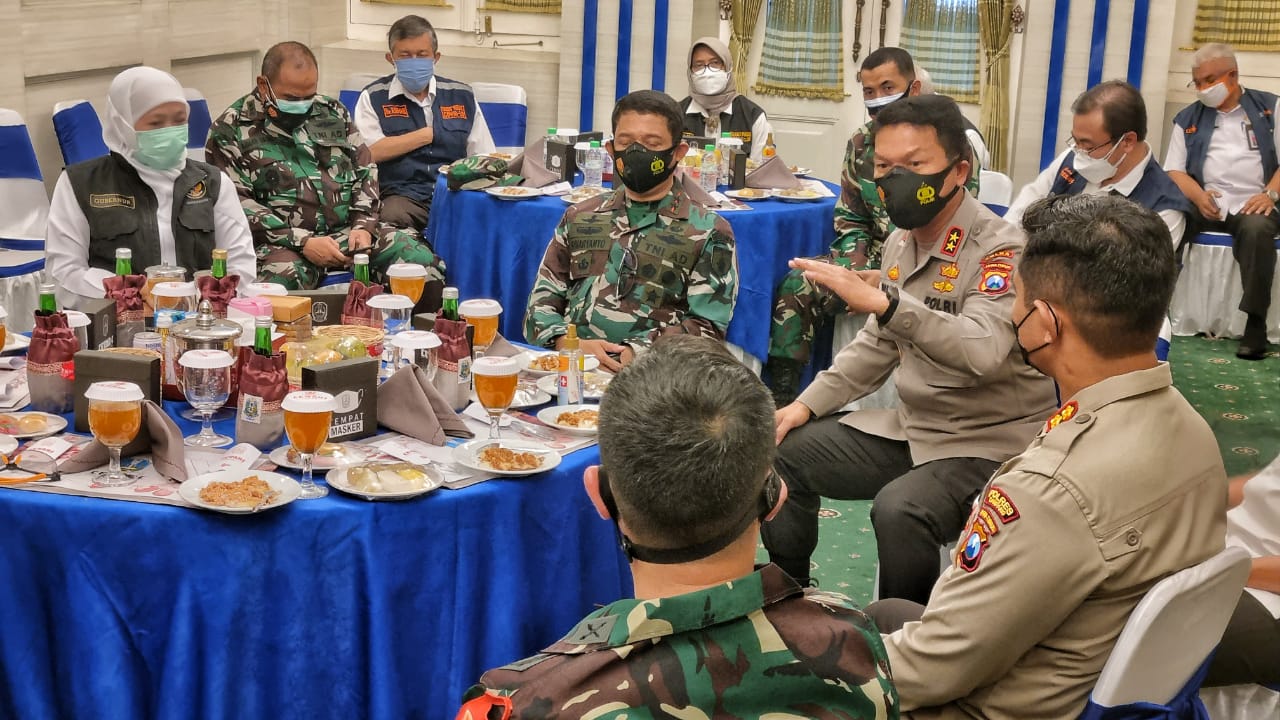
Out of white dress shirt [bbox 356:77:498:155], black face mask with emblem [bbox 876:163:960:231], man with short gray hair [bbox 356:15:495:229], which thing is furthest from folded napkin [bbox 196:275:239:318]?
white dress shirt [bbox 356:77:498:155]

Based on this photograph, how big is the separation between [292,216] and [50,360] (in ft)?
9.50

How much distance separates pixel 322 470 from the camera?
96.0 inches

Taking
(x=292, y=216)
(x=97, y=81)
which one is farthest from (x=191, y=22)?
(x=292, y=216)

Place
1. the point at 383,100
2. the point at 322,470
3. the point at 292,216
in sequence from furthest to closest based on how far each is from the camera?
1. the point at 383,100
2. the point at 292,216
3. the point at 322,470

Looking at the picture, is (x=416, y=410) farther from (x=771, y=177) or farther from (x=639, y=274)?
(x=771, y=177)

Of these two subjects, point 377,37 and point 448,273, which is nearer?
point 448,273

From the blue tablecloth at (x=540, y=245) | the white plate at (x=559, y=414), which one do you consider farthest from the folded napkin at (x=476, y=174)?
the white plate at (x=559, y=414)

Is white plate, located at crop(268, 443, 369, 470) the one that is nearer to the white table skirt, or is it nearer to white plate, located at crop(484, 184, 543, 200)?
white plate, located at crop(484, 184, 543, 200)

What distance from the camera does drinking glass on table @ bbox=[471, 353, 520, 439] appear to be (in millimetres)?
2559

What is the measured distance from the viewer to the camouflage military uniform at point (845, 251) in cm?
538

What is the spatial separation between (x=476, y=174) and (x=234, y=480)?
3.45 meters

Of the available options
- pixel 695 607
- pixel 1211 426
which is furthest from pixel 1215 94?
pixel 695 607

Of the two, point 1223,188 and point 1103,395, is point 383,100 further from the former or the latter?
point 1103,395

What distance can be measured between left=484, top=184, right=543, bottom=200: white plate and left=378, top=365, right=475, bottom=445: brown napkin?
2.79m
